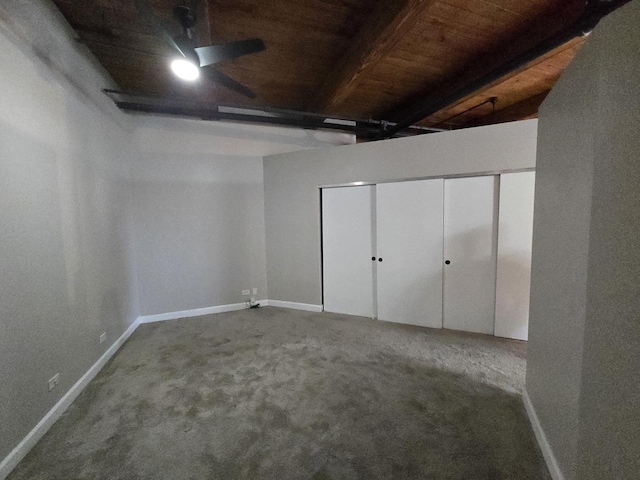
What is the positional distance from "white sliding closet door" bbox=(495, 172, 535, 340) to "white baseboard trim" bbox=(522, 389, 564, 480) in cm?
125

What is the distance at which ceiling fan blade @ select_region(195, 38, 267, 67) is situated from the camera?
1.88 meters

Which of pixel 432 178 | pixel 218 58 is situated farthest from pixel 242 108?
pixel 432 178

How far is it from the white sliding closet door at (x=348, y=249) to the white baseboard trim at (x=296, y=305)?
0.16 metres

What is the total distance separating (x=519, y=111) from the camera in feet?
13.0

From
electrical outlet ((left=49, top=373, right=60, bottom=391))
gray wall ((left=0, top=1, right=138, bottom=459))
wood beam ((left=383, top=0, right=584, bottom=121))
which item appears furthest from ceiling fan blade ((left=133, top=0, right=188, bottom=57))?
wood beam ((left=383, top=0, right=584, bottom=121))

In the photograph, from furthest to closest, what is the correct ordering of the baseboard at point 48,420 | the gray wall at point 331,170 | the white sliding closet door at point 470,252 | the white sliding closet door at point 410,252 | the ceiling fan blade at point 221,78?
the white sliding closet door at point 410,252, the white sliding closet door at point 470,252, the gray wall at point 331,170, the ceiling fan blade at point 221,78, the baseboard at point 48,420

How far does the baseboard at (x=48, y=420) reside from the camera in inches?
56.5

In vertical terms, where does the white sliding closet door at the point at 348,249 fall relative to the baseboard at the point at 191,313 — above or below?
above

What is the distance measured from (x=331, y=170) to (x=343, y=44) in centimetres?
159

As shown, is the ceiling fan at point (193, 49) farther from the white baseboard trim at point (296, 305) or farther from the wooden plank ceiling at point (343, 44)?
the white baseboard trim at point (296, 305)

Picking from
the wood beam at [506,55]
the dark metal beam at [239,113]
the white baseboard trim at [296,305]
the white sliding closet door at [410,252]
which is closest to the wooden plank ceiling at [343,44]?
the wood beam at [506,55]

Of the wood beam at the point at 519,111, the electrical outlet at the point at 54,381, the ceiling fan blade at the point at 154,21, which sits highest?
the wood beam at the point at 519,111

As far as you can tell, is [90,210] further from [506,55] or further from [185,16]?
[506,55]

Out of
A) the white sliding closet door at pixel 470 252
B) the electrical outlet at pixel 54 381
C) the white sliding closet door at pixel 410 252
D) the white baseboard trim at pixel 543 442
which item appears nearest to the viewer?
the white baseboard trim at pixel 543 442
